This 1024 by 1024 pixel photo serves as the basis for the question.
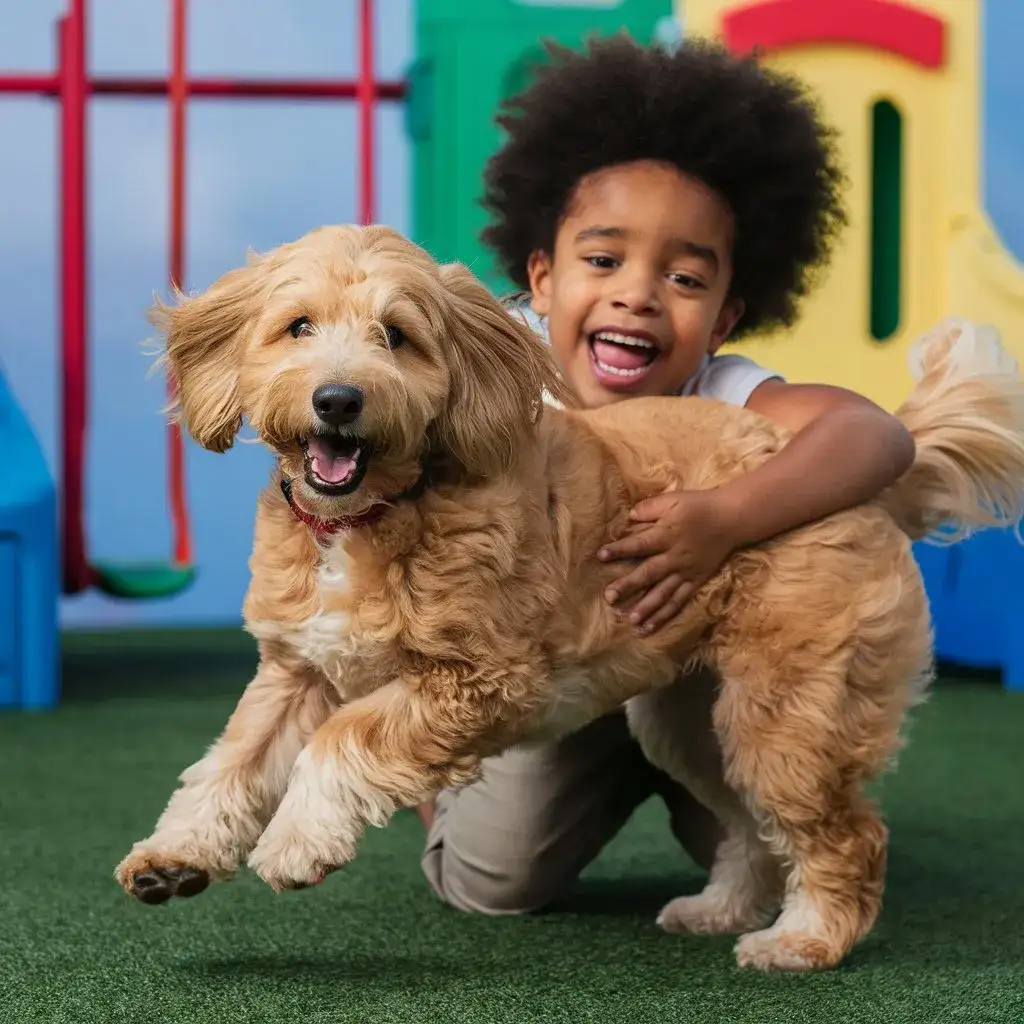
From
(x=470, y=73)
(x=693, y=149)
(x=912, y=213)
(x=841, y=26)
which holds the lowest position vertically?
(x=693, y=149)

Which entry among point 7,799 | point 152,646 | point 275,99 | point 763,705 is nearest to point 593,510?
point 763,705

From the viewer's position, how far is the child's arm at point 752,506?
258cm

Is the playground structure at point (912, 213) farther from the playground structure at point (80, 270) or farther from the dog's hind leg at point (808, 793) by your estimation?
the dog's hind leg at point (808, 793)

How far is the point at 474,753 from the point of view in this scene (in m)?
2.38

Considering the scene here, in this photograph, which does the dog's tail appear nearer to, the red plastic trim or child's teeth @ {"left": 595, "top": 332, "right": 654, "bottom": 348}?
child's teeth @ {"left": 595, "top": 332, "right": 654, "bottom": 348}

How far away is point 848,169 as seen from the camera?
20.7ft

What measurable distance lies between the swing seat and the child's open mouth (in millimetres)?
3434

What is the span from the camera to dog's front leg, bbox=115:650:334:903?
230 cm

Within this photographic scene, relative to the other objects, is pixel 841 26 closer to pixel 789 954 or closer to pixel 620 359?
pixel 620 359

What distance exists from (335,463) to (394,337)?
0.20m

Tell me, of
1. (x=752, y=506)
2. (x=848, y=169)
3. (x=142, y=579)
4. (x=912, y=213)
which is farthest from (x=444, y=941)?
(x=912, y=213)

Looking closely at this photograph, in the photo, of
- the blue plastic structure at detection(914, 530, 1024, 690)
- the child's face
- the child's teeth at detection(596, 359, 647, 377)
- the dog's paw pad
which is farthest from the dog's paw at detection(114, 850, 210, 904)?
the blue plastic structure at detection(914, 530, 1024, 690)

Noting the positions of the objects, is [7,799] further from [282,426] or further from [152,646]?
[152,646]

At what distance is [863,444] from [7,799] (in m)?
2.47
